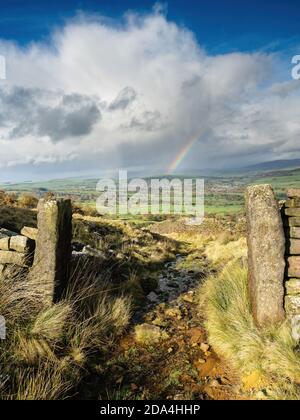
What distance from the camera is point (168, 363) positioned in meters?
5.85

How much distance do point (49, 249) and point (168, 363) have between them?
307cm

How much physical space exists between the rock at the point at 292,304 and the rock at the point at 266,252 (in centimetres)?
12

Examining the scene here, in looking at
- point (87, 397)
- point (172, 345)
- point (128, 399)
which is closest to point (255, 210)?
point (172, 345)

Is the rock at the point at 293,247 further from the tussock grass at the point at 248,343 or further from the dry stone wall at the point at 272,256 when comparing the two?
the tussock grass at the point at 248,343

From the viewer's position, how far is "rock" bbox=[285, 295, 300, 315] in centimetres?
583

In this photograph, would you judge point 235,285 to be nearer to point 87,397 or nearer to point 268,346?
point 268,346

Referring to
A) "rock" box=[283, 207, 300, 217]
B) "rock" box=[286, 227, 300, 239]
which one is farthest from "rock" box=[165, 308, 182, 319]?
"rock" box=[283, 207, 300, 217]

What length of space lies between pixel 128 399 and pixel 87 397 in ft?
1.97

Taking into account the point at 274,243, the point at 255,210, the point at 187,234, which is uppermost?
the point at 255,210

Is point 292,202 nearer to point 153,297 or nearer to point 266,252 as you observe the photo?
point 266,252

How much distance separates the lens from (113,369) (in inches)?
221

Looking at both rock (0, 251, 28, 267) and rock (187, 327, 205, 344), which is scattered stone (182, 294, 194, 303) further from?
rock (0, 251, 28, 267)

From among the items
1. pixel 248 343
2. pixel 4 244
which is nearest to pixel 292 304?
pixel 248 343
